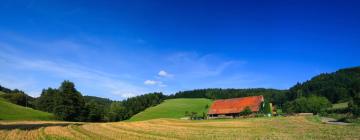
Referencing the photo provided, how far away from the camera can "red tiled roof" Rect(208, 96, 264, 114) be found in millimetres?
91312

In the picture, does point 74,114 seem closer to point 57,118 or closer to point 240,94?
point 57,118

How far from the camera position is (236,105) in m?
96.3

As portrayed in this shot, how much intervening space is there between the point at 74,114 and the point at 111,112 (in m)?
33.3

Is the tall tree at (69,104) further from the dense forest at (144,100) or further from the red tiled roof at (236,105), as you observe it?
the red tiled roof at (236,105)

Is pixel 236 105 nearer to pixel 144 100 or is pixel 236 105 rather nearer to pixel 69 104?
pixel 69 104

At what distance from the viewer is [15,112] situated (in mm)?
75688

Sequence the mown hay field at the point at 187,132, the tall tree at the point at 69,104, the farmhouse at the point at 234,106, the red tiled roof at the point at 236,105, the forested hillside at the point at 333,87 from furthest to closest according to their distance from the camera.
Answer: the forested hillside at the point at 333,87 < the red tiled roof at the point at 236,105 < the farmhouse at the point at 234,106 < the tall tree at the point at 69,104 < the mown hay field at the point at 187,132

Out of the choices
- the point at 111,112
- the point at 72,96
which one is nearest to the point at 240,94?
the point at 111,112

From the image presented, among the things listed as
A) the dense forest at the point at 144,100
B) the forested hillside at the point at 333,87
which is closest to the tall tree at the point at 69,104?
the dense forest at the point at 144,100

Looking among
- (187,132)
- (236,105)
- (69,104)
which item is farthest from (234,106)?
(187,132)

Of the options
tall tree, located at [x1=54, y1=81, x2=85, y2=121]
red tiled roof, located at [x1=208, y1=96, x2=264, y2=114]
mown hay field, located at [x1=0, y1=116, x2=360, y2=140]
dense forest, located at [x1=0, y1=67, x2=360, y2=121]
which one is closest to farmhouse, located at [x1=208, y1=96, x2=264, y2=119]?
red tiled roof, located at [x1=208, y1=96, x2=264, y2=114]

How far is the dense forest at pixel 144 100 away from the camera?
257ft

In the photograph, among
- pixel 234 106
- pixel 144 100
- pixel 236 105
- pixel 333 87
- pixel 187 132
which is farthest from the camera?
pixel 144 100

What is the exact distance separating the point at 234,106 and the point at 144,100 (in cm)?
7089
